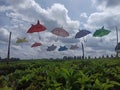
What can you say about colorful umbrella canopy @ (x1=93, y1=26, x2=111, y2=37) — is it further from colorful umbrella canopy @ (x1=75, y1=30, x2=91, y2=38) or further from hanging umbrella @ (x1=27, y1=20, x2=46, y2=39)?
hanging umbrella @ (x1=27, y1=20, x2=46, y2=39)

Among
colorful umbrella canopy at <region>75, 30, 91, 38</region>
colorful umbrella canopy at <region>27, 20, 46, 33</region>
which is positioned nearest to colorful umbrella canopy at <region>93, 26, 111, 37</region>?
colorful umbrella canopy at <region>75, 30, 91, 38</region>

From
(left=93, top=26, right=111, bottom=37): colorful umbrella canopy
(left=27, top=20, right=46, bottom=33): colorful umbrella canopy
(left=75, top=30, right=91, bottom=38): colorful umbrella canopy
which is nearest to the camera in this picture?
(left=27, top=20, right=46, bottom=33): colorful umbrella canopy

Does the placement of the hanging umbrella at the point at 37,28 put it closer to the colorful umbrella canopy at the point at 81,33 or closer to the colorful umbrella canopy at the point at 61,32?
the colorful umbrella canopy at the point at 61,32

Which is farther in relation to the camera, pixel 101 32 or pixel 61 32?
pixel 61 32

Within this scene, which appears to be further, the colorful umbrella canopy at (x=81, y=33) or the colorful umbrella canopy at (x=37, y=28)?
the colorful umbrella canopy at (x=81, y=33)

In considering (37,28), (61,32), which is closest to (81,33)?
(61,32)

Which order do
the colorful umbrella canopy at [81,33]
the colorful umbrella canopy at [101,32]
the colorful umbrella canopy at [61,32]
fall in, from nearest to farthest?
the colorful umbrella canopy at [101,32] < the colorful umbrella canopy at [61,32] < the colorful umbrella canopy at [81,33]

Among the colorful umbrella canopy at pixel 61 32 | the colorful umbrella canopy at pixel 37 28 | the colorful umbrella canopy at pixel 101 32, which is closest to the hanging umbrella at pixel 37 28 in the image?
the colorful umbrella canopy at pixel 37 28

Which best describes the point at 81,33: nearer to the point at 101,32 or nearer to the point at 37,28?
the point at 101,32

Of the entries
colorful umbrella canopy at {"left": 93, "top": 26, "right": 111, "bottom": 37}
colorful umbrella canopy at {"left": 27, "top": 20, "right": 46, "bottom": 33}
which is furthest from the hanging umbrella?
colorful umbrella canopy at {"left": 93, "top": 26, "right": 111, "bottom": 37}

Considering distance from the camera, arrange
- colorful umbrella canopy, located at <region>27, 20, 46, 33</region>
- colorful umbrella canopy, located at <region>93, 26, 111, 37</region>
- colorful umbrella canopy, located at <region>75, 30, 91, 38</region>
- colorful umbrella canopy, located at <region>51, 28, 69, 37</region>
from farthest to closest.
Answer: colorful umbrella canopy, located at <region>75, 30, 91, 38</region>, colorful umbrella canopy, located at <region>51, 28, 69, 37</region>, colorful umbrella canopy, located at <region>93, 26, 111, 37</region>, colorful umbrella canopy, located at <region>27, 20, 46, 33</region>

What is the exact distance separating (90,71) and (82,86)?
2.80 meters

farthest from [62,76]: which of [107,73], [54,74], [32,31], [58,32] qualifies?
[58,32]

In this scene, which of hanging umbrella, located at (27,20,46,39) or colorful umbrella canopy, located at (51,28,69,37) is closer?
hanging umbrella, located at (27,20,46,39)
